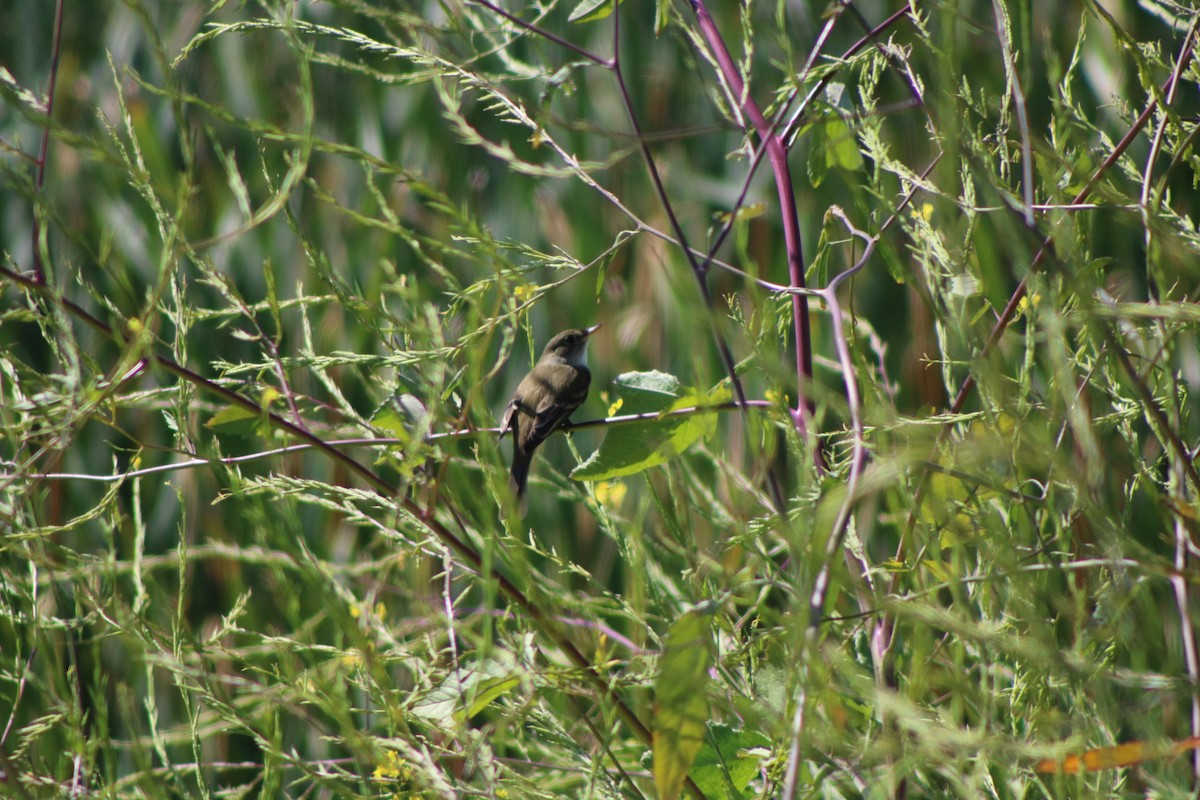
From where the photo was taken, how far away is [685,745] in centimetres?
75

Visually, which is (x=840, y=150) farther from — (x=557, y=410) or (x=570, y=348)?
(x=570, y=348)

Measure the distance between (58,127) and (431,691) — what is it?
59 cm

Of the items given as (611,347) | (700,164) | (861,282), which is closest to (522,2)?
(700,164)

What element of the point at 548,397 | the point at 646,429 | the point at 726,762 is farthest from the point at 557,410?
the point at 726,762

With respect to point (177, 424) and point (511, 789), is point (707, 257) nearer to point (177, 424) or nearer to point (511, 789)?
point (511, 789)

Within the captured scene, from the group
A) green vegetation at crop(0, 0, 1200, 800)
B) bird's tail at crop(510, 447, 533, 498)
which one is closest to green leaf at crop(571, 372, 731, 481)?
green vegetation at crop(0, 0, 1200, 800)

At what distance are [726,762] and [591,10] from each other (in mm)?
806

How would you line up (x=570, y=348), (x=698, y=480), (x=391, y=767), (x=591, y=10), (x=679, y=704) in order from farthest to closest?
1. (x=570, y=348)
2. (x=698, y=480)
3. (x=591, y=10)
4. (x=391, y=767)
5. (x=679, y=704)

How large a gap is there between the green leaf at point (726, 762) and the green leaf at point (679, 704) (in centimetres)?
32

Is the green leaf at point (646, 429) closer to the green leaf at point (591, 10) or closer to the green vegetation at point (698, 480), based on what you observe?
the green vegetation at point (698, 480)

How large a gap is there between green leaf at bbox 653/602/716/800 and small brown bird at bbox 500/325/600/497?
6.37 feet

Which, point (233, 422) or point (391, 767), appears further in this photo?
point (233, 422)

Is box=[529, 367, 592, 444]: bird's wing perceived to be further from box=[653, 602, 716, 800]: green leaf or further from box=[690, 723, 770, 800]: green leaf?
box=[653, 602, 716, 800]: green leaf

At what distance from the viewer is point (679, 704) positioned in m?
0.74
